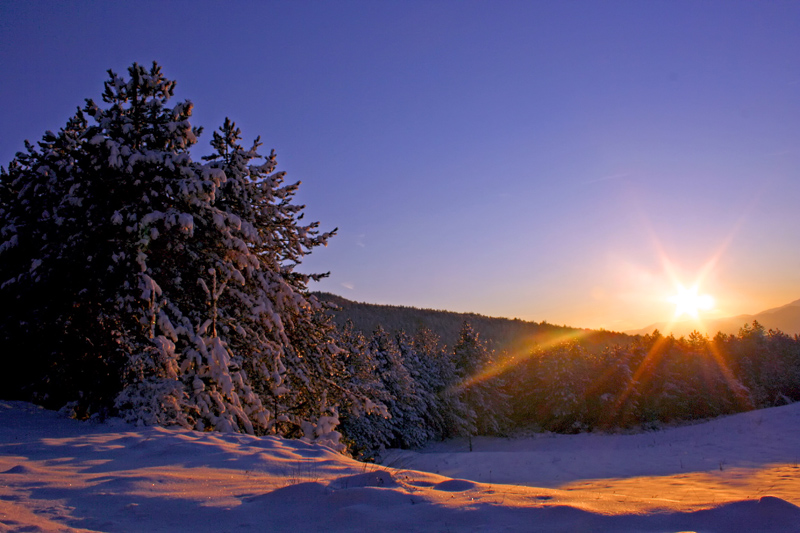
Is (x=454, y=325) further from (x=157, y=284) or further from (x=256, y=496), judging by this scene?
(x=256, y=496)

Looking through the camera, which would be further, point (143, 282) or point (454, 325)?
point (454, 325)

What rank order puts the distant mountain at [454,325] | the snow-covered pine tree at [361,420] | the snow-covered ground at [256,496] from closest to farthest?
the snow-covered ground at [256,496] < the snow-covered pine tree at [361,420] < the distant mountain at [454,325]

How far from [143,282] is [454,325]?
102m

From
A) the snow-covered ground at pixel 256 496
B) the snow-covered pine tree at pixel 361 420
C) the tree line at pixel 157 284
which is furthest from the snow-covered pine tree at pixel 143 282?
the snow-covered pine tree at pixel 361 420

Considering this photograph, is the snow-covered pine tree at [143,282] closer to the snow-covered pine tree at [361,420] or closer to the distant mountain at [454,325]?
the snow-covered pine tree at [361,420]

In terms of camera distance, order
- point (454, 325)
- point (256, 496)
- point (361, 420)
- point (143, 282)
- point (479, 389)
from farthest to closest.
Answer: point (454, 325)
point (479, 389)
point (361, 420)
point (143, 282)
point (256, 496)

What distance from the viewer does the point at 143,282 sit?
8.68 meters

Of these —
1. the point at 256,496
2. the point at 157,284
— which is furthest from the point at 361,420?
the point at 256,496

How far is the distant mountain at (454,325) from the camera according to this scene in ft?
314

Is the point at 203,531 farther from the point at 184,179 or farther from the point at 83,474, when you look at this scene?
the point at 184,179

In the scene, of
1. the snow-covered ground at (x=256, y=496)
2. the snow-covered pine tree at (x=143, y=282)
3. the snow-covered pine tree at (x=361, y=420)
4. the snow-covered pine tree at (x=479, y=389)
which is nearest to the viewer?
the snow-covered ground at (x=256, y=496)

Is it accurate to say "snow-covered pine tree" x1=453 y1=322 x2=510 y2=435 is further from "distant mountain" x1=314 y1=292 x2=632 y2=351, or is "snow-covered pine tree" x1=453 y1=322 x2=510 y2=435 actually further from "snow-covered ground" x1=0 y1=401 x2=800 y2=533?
"distant mountain" x1=314 y1=292 x2=632 y2=351

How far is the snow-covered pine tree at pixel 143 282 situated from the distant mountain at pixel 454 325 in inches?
3124

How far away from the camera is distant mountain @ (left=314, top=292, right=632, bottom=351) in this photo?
314ft
